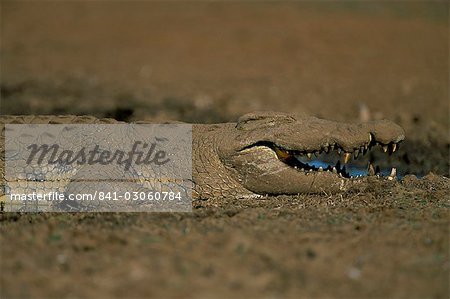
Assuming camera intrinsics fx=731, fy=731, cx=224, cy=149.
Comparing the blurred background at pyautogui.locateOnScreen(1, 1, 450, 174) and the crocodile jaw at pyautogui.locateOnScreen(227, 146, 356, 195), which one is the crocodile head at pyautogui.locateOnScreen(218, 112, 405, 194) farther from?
the blurred background at pyautogui.locateOnScreen(1, 1, 450, 174)

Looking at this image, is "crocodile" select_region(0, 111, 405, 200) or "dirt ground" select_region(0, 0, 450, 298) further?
"crocodile" select_region(0, 111, 405, 200)

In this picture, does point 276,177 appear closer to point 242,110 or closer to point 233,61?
point 242,110

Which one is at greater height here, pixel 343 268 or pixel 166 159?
pixel 166 159

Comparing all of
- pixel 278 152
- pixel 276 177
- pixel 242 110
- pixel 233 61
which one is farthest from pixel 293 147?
pixel 233 61

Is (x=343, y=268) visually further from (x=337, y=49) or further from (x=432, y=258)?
(x=337, y=49)

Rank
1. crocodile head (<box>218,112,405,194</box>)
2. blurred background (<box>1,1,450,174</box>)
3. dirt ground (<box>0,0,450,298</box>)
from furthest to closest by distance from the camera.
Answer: blurred background (<box>1,1,450,174</box>) < crocodile head (<box>218,112,405,194</box>) < dirt ground (<box>0,0,450,298</box>)

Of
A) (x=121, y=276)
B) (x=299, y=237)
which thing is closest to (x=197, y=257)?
(x=121, y=276)

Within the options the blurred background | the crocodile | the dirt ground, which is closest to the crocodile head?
the crocodile
